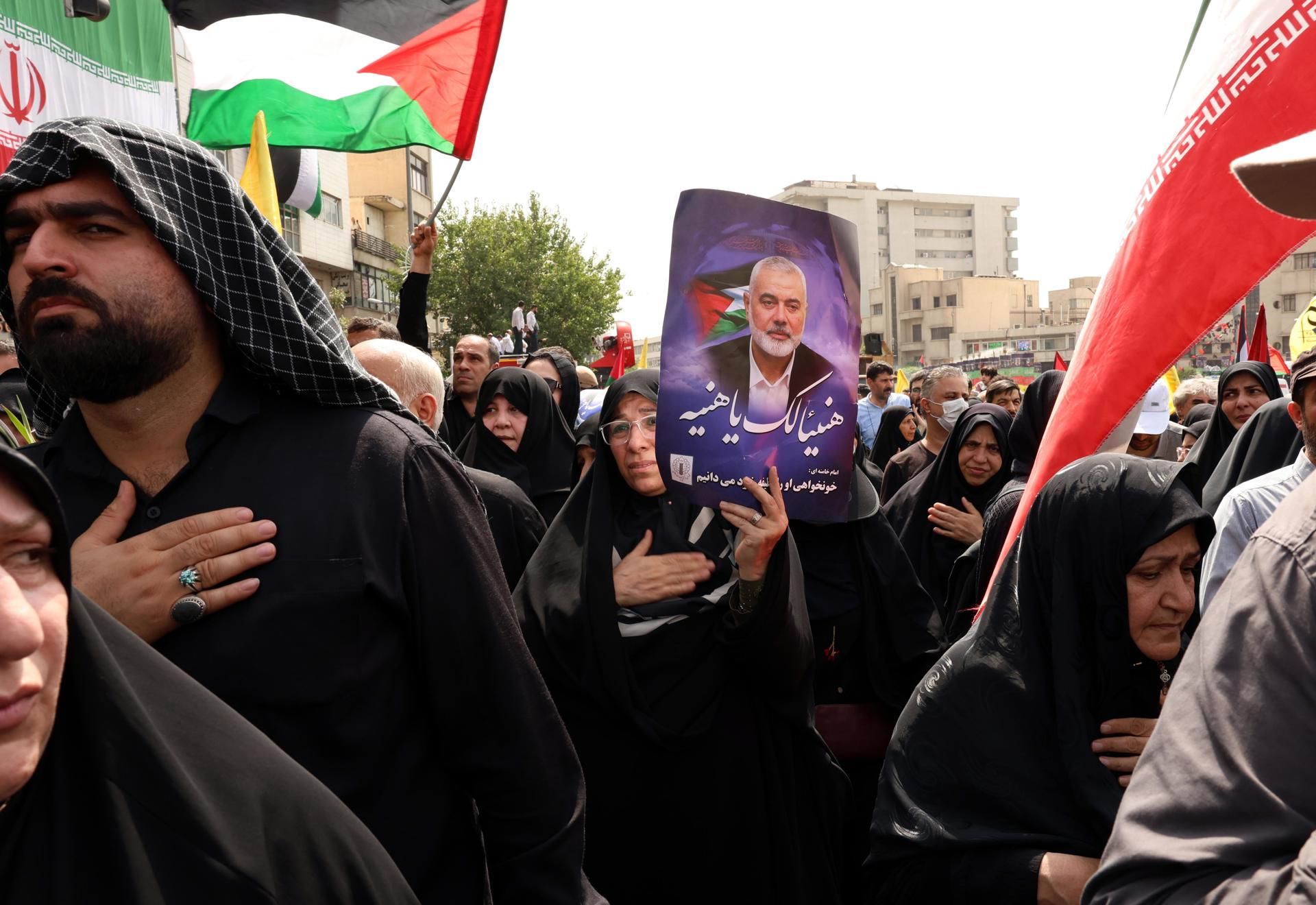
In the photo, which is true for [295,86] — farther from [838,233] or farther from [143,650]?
[143,650]

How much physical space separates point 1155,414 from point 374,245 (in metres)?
45.1

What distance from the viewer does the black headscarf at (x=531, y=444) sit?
536 centimetres

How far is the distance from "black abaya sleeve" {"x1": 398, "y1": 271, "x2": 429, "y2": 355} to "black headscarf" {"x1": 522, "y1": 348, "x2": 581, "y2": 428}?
108 inches

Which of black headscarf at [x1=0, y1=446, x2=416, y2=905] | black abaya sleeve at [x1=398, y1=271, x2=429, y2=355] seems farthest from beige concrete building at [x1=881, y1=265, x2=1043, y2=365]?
black headscarf at [x1=0, y1=446, x2=416, y2=905]

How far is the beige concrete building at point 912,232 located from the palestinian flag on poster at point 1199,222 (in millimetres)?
99613

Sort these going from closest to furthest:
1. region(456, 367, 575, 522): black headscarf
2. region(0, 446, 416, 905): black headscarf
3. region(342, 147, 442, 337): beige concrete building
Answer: region(0, 446, 416, 905): black headscarf, region(456, 367, 575, 522): black headscarf, region(342, 147, 442, 337): beige concrete building

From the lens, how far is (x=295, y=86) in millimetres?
5027

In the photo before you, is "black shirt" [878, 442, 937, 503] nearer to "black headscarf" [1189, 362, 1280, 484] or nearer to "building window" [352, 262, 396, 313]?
"black headscarf" [1189, 362, 1280, 484]

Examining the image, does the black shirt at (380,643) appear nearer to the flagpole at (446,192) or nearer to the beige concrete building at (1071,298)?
the flagpole at (446,192)

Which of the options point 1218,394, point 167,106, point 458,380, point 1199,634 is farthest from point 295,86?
point 1218,394

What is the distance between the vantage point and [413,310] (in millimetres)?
4676

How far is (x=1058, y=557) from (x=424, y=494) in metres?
1.28

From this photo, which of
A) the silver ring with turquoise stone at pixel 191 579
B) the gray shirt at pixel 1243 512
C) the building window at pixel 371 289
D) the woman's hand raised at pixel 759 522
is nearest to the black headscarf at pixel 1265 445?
the gray shirt at pixel 1243 512

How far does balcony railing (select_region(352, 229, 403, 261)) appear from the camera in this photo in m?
45.7
